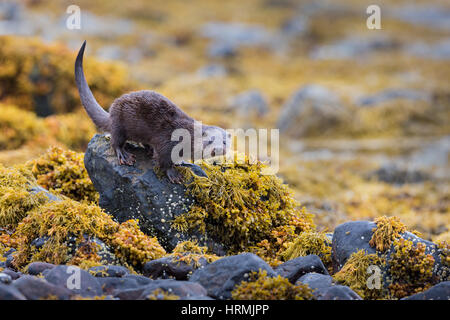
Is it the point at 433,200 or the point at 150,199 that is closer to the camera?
the point at 150,199

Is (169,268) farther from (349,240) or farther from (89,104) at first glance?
(89,104)

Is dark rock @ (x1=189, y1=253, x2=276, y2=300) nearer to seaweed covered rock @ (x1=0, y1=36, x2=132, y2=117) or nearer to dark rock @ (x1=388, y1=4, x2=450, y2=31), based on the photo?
seaweed covered rock @ (x1=0, y1=36, x2=132, y2=117)

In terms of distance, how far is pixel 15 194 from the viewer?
6.83m

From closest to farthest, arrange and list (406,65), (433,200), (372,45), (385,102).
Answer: (433,200) < (385,102) < (406,65) < (372,45)

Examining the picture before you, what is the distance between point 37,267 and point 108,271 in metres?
0.83

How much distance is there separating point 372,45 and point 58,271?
48.2 metres

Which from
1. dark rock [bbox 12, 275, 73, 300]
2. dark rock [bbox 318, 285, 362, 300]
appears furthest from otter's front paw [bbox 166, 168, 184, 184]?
dark rock [bbox 318, 285, 362, 300]

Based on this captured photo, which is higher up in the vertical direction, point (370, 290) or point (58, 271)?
point (58, 271)

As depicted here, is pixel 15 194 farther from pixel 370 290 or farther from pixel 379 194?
pixel 379 194

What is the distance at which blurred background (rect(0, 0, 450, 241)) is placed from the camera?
598 inches

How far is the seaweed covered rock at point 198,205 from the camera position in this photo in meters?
6.50

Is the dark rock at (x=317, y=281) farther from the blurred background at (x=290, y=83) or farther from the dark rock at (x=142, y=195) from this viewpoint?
the blurred background at (x=290, y=83)

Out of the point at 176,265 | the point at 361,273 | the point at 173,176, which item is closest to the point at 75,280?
the point at 176,265

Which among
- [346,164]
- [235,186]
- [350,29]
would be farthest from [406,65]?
[235,186]
